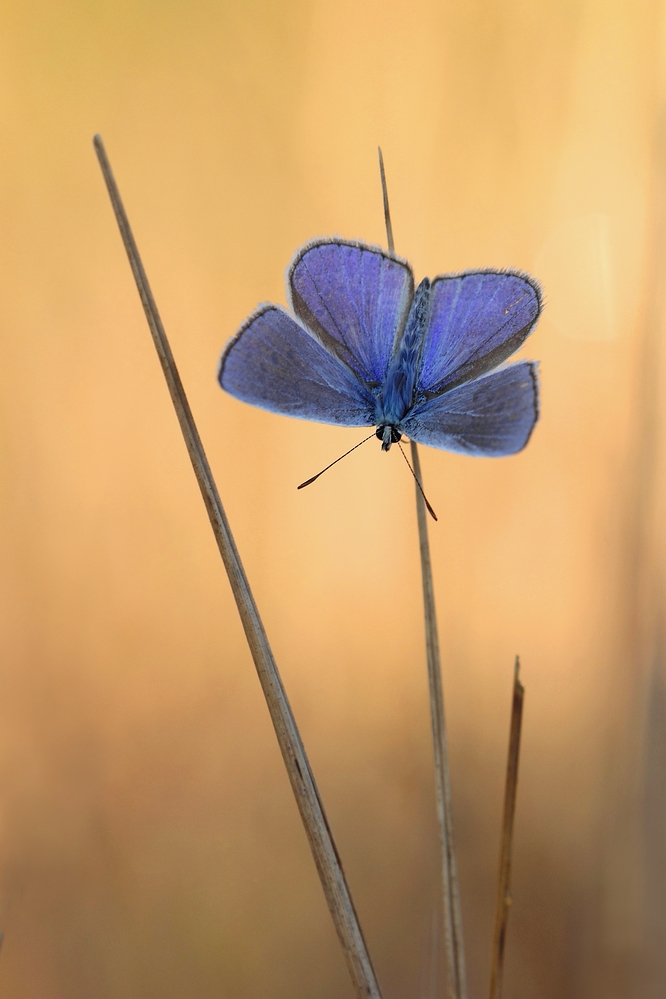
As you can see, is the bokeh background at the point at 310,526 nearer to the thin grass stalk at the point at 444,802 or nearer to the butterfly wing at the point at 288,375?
the butterfly wing at the point at 288,375

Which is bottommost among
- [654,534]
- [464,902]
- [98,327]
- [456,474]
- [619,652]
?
[464,902]

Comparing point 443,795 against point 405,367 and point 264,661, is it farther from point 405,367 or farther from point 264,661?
point 405,367

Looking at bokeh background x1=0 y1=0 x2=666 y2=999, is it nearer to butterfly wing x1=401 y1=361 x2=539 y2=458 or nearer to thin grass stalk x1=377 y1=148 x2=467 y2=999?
butterfly wing x1=401 y1=361 x2=539 y2=458

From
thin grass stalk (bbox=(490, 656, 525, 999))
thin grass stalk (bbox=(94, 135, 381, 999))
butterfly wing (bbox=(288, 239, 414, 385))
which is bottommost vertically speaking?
thin grass stalk (bbox=(490, 656, 525, 999))

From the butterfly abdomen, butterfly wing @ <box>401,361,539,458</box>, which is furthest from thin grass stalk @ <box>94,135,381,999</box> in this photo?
the butterfly abdomen

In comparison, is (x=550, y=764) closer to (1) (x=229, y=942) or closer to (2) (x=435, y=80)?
(1) (x=229, y=942)

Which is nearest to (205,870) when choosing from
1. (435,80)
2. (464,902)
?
(464,902)
